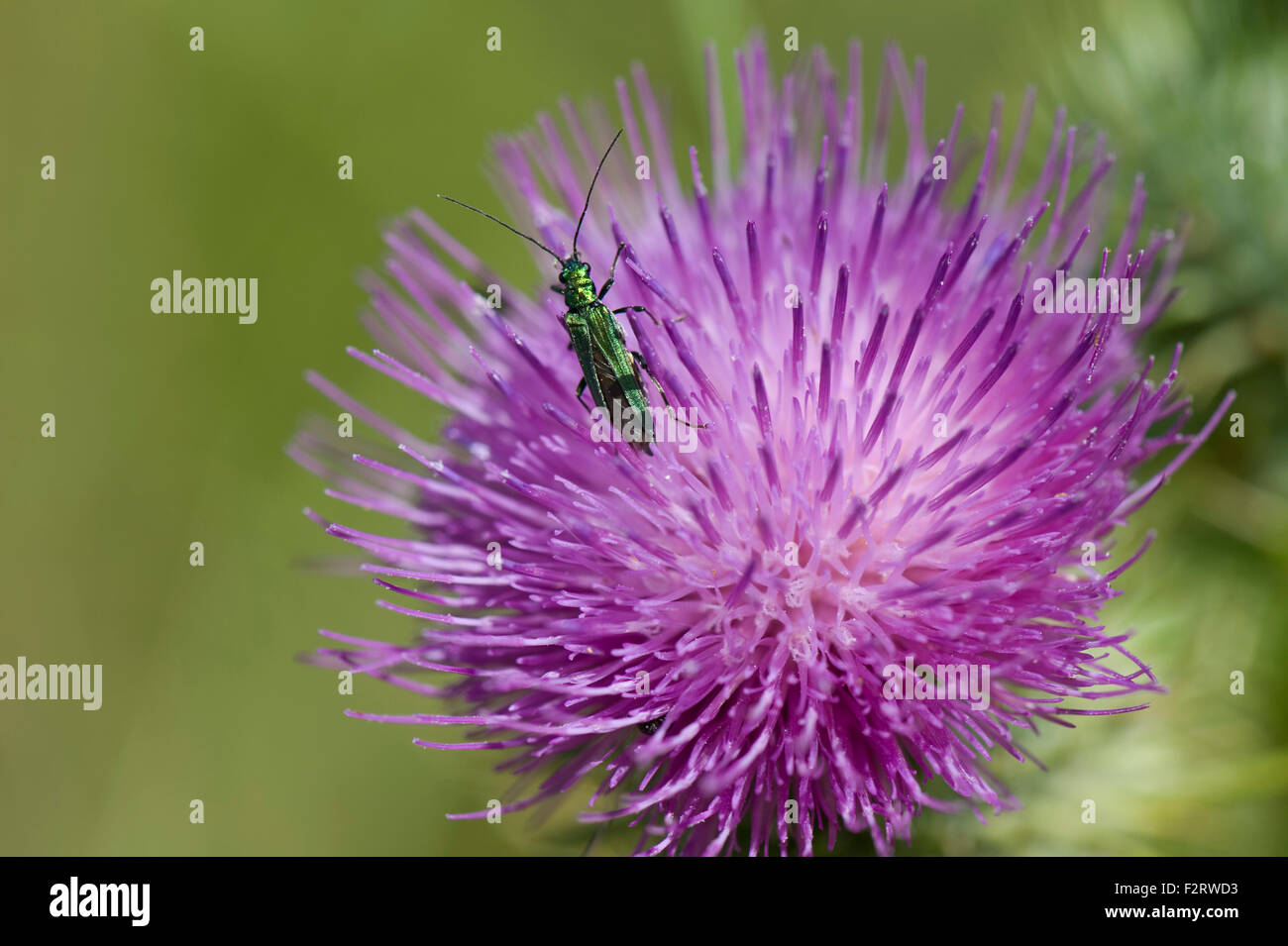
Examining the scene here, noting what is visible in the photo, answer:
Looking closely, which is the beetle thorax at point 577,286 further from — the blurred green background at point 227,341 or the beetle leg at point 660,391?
the blurred green background at point 227,341

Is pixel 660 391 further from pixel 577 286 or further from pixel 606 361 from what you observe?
pixel 577 286

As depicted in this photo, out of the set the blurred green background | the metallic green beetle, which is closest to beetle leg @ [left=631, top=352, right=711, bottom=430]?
the metallic green beetle

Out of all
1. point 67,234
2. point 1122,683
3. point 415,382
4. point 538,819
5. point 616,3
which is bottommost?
point 538,819

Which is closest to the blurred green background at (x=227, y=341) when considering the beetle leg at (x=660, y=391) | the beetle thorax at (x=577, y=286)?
the beetle thorax at (x=577, y=286)

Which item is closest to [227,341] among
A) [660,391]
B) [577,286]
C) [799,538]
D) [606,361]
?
[577,286]

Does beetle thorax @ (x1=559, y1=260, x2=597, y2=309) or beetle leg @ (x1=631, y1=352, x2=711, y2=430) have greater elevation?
beetle thorax @ (x1=559, y1=260, x2=597, y2=309)

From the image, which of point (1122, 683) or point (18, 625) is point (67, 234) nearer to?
point (18, 625)

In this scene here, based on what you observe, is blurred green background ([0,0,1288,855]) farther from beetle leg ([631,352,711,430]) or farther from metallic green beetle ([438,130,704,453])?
beetle leg ([631,352,711,430])
